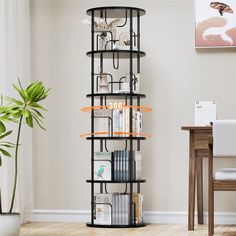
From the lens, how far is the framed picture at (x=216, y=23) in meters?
5.60

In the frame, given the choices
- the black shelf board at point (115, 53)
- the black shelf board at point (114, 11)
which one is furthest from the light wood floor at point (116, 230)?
the black shelf board at point (114, 11)

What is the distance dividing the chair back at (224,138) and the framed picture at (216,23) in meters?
1.39

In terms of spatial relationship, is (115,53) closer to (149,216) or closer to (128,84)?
(128,84)

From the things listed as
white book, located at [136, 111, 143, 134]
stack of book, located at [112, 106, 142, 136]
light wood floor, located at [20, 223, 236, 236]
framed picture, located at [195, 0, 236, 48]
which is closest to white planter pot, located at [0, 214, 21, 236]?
light wood floor, located at [20, 223, 236, 236]

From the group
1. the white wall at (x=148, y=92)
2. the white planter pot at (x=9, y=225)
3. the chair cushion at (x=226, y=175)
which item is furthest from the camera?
the white wall at (x=148, y=92)

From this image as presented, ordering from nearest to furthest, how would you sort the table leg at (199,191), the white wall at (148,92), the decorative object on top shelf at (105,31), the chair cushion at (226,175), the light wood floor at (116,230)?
the chair cushion at (226,175)
the light wood floor at (116,230)
the decorative object on top shelf at (105,31)
the table leg at (199,191)
the white wall at (148,92)

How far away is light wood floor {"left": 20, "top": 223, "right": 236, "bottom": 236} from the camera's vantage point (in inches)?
192

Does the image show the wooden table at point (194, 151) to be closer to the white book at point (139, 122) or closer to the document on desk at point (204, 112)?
the document on desk at point (204, 112)

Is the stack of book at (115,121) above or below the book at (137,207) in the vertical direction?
above

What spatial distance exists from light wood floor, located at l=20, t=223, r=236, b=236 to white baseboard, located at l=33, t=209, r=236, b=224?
0.13m

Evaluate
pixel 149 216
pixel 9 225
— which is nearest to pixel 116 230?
pixel 149 216

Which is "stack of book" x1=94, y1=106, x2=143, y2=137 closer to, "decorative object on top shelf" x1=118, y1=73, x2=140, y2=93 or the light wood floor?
"decorative object on top shelf" x1=118, y1=73, x2=140, y2=93

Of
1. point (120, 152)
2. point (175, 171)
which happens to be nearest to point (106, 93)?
point (120, 152)

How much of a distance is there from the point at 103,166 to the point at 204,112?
3.05ft
